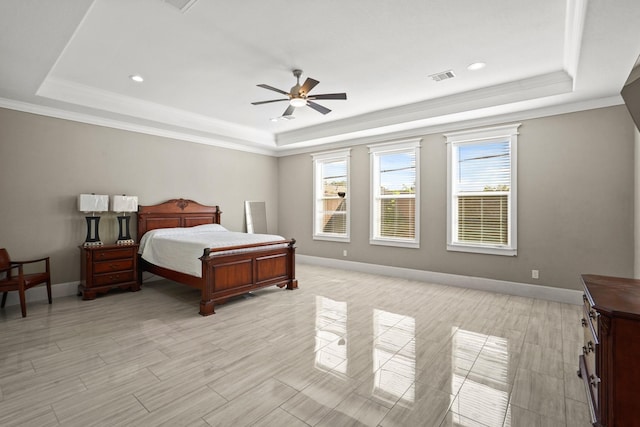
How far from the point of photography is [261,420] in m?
1.87

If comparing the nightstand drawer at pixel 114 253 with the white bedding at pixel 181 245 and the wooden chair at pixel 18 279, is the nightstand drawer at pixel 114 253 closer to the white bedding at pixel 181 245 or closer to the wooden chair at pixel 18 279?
the white bedding at pixel 181 245

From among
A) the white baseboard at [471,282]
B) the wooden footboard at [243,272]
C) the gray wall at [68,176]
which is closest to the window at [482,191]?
the white baseboard at [471,282]

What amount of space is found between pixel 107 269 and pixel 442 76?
529 cm

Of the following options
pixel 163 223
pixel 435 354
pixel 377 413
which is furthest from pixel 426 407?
pixel 163 223

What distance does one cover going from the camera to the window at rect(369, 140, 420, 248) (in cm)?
561

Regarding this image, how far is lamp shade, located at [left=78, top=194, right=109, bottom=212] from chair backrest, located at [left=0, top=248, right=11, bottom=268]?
928 mm

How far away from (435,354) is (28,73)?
498cm

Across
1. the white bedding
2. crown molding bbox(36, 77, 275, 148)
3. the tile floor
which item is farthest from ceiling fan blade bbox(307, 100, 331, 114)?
crown molding bbox(36, 77, 275, 148)

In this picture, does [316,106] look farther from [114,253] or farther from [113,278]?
[113,278]

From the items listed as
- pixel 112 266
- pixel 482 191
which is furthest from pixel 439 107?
pixel 112 266

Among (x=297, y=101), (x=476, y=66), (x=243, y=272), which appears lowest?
(x=243, y=272)

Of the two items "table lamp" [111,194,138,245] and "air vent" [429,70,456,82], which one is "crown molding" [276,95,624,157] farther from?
"table lamp" [111,194,138,245]

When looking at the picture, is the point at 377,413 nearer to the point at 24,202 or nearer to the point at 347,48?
the point at 347,48

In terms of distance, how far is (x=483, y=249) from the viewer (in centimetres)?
482
